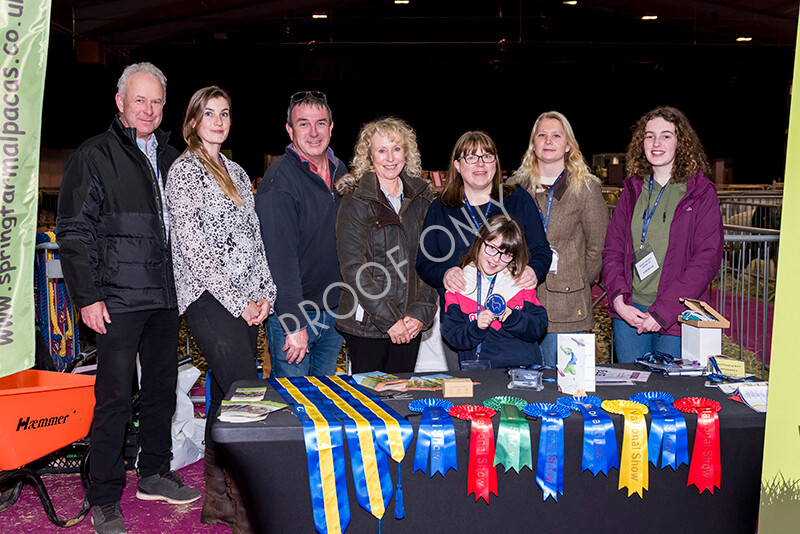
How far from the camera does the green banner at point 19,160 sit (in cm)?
187

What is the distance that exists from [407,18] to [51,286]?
11.5 metres

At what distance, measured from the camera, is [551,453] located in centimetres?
206

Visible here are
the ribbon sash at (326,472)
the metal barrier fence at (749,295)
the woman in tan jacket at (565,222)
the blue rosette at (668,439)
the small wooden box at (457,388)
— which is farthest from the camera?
the metal barrier fence at (749,295)

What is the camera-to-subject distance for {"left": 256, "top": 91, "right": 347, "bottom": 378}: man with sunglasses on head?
2939 mm

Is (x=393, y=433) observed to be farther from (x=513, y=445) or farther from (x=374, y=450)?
(x=513, y=445)

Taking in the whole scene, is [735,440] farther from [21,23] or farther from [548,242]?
[21,23]

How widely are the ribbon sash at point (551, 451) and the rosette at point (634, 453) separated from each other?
19 centimetres

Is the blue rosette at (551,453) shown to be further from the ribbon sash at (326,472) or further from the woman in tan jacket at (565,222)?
the woman in tan jacket at (565,222)

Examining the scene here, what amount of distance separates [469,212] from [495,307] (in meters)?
0.45

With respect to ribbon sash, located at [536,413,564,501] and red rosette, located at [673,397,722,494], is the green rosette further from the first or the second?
red rosette, located at [673,397,722,494]

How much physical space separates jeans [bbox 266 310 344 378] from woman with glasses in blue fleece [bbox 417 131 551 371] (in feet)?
1.59

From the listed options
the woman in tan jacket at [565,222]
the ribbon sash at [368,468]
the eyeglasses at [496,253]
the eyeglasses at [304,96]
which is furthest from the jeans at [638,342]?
the eyeglasses at [304,96]

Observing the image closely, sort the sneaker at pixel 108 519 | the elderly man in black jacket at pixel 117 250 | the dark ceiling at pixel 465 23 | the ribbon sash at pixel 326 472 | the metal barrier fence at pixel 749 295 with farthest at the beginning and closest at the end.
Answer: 1. the dark ceiling at pixel 465 23
2. the metal barrier fence at pixel 749 295
3. the sneaker at pixel 108 519
4. the elderly man in black jacket at pixel 117 250
5. the ribbon sash at pixel 326 472

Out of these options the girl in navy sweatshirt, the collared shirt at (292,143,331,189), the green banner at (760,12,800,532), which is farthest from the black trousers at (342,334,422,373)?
the green banner at (760,12,800,532)
